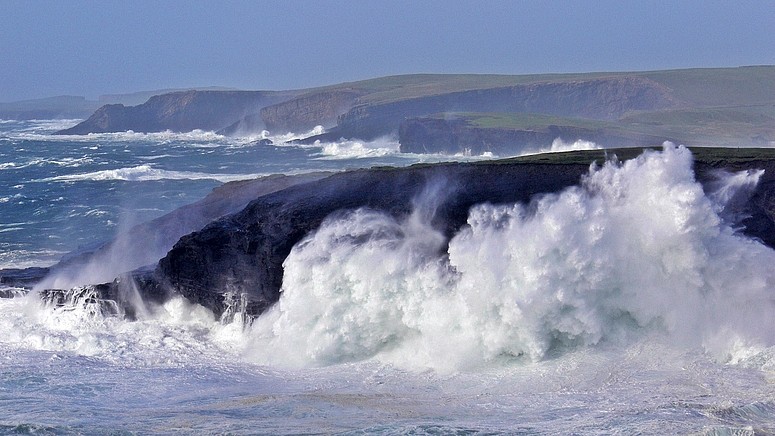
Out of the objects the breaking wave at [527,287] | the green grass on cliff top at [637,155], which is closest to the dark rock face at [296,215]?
the green grass on cliff top at [637,155]

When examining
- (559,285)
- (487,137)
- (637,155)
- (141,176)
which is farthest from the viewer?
(487,137)

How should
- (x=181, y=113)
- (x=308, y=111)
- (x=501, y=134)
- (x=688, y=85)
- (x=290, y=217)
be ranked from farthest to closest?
(x=181, y=113), (x=688, y=85), (x=308, y=111), (x=501, y=134), (x=290, y=217)

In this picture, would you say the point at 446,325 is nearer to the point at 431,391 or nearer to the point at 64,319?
the point at 431,391

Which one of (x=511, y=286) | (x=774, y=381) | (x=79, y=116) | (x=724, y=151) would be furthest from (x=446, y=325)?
(x=79, y=116)

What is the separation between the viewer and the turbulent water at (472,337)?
13.0 metres

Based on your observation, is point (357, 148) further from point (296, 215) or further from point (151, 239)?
point (296, 215)

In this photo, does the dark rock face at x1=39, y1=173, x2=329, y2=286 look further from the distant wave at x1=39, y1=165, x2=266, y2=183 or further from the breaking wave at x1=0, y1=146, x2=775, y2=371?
the distant wave at x1=39, y1=165, x2=266, y2=183

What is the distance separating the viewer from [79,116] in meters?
156

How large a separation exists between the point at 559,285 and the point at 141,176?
4028cm

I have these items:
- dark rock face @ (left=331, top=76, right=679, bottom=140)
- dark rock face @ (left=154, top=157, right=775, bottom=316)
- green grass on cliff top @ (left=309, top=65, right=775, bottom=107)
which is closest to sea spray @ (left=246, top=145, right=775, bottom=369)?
dark rock face @ (left=154, top=157, right=775, bottom=316)

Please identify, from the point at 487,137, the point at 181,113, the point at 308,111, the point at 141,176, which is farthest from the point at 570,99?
the point at 141,176

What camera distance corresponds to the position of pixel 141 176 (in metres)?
52.6

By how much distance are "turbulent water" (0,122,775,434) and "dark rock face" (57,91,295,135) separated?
8783cm

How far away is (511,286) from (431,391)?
2559 mm
